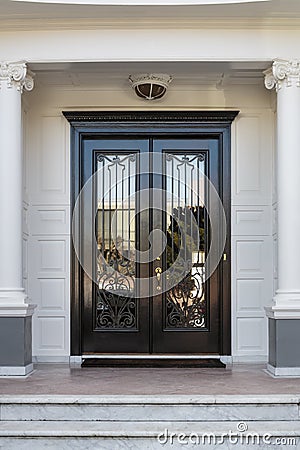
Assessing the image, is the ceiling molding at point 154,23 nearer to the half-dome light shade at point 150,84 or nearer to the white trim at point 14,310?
the half-dome light shade at point 150,84

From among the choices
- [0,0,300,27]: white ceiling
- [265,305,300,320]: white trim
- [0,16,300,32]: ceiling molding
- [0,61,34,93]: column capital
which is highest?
[0,0,300,27]: white ceiling

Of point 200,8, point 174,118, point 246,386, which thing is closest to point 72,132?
point 174,118

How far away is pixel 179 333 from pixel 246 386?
1.65 m

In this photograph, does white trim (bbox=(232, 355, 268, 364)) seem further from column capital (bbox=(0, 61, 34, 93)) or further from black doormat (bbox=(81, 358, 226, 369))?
column capital (bbox=(0, 61, 34, 93))

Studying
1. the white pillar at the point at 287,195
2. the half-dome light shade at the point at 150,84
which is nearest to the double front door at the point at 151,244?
the half-dome light shade at the point at 150,84

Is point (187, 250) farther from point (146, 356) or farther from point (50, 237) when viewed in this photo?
point (50, 237)

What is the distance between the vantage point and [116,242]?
23.0 feet

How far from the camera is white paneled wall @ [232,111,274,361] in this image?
22.6 feet

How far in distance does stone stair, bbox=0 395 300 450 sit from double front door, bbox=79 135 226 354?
80.0 inches

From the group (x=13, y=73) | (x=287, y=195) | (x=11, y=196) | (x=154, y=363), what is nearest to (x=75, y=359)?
(x=154, y=363)

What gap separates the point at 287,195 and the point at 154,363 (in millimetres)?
1924

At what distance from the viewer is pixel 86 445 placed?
4.64 meters

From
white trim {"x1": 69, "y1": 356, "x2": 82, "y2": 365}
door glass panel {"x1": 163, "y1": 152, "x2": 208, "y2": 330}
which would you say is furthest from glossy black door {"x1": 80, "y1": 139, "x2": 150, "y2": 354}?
door glass panel {"x1": 163, "y1": 152, "x2": 208, "y2": 330}

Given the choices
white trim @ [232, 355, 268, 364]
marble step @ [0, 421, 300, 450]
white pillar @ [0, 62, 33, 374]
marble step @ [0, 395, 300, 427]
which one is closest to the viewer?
marble step @ [0, 421, 300, 450]
